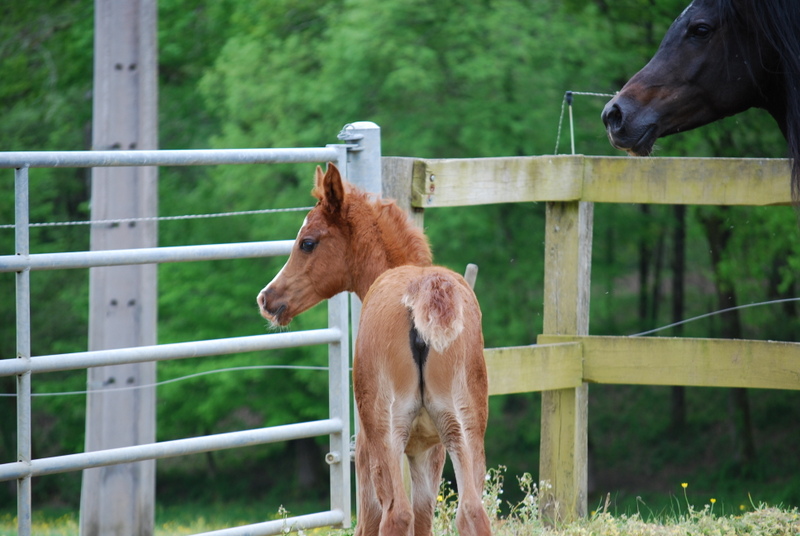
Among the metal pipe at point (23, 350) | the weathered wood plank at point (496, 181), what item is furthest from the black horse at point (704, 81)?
the metal pipe at point (23, 350)

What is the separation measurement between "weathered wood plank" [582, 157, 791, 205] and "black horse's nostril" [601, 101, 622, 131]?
0.56 metres

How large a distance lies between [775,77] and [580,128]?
10.6m

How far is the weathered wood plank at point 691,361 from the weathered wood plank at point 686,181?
72cm

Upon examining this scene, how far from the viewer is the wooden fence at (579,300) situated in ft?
14.0

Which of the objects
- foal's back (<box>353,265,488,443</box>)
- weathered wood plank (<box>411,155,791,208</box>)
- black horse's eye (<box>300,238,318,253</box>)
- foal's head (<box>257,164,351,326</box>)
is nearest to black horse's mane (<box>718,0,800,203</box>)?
weathered wood plank (<box>411,155,791,208</box>)

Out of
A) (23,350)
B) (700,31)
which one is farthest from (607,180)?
(23,350)

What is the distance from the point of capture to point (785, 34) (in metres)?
3.71

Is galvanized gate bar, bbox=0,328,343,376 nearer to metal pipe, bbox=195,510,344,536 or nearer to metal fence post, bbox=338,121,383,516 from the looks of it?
metal fence post, bbox=338,121,383,516

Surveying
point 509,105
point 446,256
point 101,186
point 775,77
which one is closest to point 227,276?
point 446,256

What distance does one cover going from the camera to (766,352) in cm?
429

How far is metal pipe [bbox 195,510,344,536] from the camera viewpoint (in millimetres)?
3902

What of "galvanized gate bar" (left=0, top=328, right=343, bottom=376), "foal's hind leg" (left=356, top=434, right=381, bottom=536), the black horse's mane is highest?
the black horse's mane

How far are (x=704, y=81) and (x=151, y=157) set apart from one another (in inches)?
98.9

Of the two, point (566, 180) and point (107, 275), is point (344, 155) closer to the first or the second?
point (566, 180)
